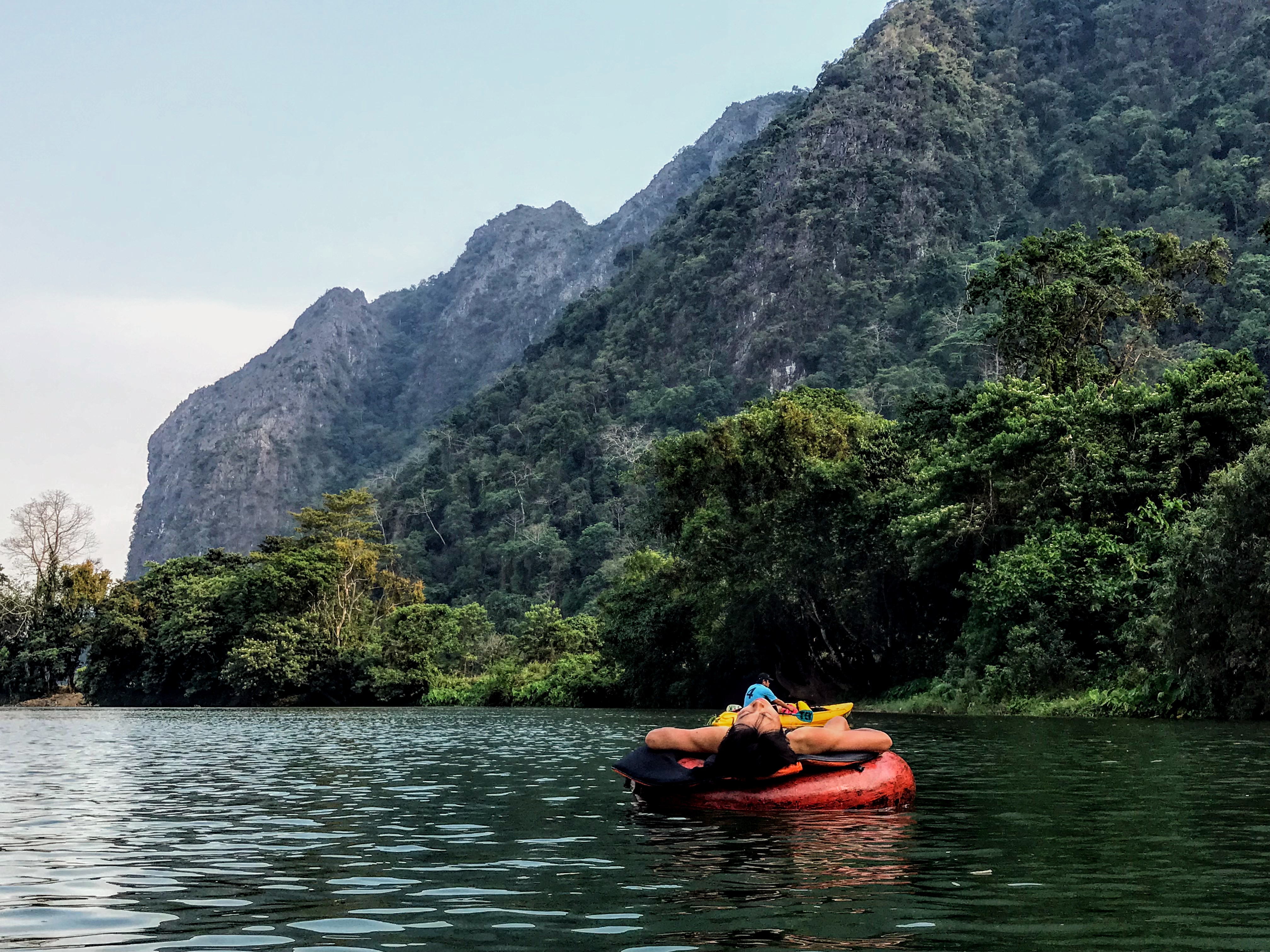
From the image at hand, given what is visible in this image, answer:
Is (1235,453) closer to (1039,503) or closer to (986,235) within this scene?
(1039,503)

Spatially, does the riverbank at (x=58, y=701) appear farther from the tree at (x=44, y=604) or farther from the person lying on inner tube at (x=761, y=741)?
the person lying on inner tube at (x=761, y=741)

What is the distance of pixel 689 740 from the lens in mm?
13984

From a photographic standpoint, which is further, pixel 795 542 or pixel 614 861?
pixel 795 542

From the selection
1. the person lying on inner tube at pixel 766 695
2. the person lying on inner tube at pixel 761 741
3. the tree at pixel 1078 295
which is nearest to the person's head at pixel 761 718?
the person lying on inner tube at pixel 761 741

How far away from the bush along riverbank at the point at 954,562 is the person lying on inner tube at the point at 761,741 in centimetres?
1868

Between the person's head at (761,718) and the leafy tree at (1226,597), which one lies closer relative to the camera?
the person's head at (761,718)

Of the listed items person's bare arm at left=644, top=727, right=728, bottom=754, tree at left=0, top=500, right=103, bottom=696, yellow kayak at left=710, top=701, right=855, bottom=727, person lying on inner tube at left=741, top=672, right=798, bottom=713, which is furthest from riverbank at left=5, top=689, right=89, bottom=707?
person lying on inner tube at left=741, top=672, right=798, bottom=713

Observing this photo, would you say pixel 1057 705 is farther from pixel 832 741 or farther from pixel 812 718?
pixel 832 741

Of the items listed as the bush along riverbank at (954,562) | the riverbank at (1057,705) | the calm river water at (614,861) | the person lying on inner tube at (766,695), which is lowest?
the riverbank at (1057,705)

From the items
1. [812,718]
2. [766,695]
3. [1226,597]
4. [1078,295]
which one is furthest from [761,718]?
[1078,295]

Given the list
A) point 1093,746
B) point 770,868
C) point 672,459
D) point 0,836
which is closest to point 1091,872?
point 770,868

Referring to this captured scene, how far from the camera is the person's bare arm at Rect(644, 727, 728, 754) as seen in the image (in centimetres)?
1376

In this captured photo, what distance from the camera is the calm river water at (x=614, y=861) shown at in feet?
24.0

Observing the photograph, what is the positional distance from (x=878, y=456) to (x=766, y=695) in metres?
34.5
